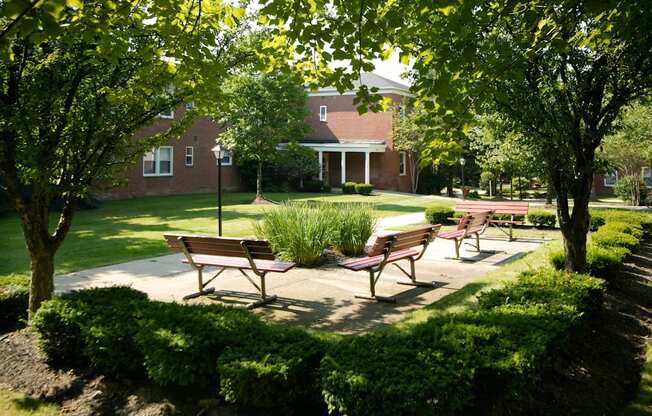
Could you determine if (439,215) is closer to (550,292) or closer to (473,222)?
(473,222)

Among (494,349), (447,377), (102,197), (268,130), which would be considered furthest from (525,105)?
(102,197)

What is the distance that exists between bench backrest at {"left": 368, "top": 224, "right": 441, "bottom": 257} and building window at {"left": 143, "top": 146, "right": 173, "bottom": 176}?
2413 centimetres

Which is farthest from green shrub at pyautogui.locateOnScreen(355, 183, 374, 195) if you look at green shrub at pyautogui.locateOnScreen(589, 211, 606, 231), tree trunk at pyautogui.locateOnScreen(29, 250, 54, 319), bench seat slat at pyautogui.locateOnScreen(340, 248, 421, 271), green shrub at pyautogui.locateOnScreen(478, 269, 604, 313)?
tree trunk at pyautogui.locateOnScreen(29, 250, 54, 319)

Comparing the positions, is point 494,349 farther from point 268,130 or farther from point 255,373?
point 268,130

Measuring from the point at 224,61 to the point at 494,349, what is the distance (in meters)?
4.54

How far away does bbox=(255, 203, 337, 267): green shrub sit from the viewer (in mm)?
9883

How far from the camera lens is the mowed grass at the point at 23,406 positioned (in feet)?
13.3

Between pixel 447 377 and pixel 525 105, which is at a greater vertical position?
pixel 525 105

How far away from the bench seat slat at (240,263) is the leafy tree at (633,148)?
18165 millimetres

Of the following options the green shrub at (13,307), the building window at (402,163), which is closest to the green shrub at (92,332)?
the green shrub at (13,307)

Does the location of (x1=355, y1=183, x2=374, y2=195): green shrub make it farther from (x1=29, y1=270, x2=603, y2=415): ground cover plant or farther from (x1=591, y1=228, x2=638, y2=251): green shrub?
A: (x1=29, y1=270, x2=603, y2=415): ground cover plant

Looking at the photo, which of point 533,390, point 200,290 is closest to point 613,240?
point 533,390

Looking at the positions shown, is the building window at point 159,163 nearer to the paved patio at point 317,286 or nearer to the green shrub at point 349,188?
the green shrub at point 349,188

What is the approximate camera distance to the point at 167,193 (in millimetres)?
31516
